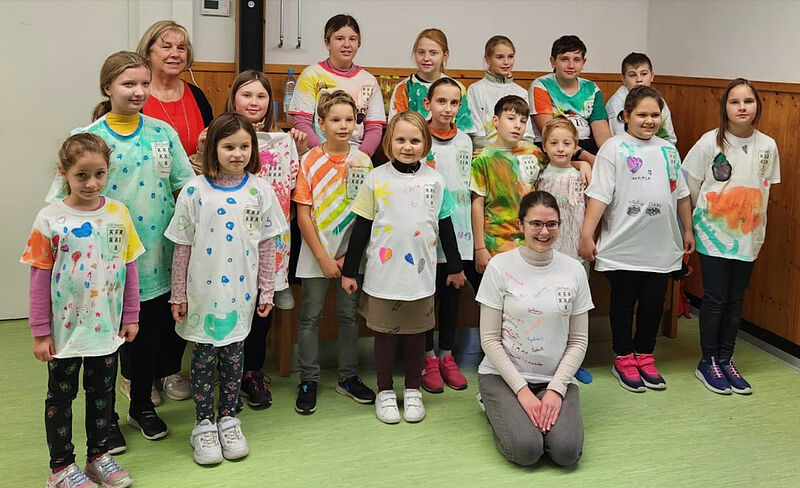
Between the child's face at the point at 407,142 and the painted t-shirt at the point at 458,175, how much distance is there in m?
0.27

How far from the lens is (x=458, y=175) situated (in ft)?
11.3

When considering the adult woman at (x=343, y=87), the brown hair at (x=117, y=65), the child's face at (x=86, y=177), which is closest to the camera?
the child's face at (x=86, y=177)

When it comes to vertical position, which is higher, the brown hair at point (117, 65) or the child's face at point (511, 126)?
the brown hair at point (117, 65)

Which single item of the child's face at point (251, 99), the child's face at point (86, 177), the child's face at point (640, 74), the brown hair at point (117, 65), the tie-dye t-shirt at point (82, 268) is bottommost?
the tie-dye t-shirt at point (82, 268)

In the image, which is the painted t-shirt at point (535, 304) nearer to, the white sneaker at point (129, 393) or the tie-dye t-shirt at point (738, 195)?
the tie-dye t-shirt at point (738, 195)

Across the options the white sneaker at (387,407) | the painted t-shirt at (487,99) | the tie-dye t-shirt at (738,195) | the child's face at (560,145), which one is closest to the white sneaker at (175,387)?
the white sneaker at (387,407)

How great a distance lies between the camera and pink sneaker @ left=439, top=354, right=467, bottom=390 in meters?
3.56

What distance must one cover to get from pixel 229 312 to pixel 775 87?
2659mm

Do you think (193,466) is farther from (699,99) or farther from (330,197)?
(699,99)

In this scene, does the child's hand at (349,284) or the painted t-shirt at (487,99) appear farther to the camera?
the painted t-shirt at (487,99)

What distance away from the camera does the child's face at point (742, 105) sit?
3486 mm

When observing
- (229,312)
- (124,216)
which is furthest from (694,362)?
(124,216)

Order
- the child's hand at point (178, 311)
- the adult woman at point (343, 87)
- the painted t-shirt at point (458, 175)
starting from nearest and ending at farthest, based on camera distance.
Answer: the child's hand at point (178, 311)
the painted t-shirt at point (458, 175)
the adult woman at point (343, 87)

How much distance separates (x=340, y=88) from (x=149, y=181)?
1016 mm
